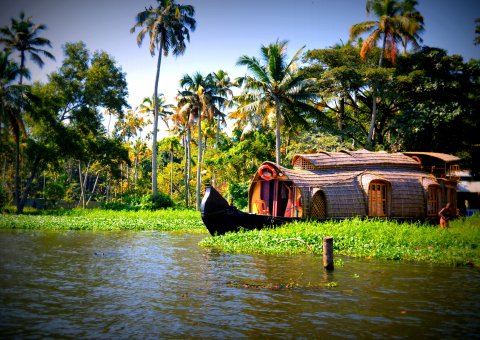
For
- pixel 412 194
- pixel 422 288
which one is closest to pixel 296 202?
pixel 412 194

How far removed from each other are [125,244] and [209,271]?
6479mm

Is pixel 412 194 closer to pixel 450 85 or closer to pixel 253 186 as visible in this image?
pixel 253 186

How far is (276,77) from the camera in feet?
83.3

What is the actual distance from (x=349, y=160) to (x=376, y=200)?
2.27m

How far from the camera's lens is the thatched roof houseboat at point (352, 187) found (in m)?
17.2

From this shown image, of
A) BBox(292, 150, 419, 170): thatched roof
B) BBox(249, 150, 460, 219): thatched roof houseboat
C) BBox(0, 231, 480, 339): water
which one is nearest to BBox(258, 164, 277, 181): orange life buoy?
BBox(249, 150, 460, 219): thatched roof houseboat

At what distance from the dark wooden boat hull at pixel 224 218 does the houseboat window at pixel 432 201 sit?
7.19m

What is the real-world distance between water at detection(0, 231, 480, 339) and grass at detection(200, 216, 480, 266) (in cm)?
71

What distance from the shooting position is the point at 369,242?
43.7 ft

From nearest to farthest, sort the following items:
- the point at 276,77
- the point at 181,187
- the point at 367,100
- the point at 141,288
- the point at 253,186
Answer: the point at 141,288 → the point at 253,186 → the point at 276,77 → the point at 367,100 → the point at 181,187

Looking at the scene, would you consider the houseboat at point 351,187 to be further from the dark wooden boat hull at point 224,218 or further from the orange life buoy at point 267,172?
the dark wooden boat hull at point 224,218

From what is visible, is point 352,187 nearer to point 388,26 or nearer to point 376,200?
point 376,200

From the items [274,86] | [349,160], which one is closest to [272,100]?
[274,86]

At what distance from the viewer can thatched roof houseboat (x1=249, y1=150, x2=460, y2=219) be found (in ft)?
56.5
